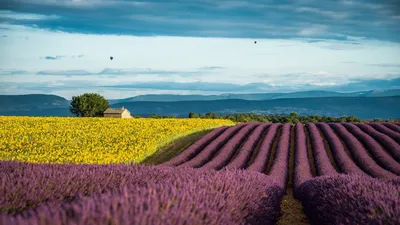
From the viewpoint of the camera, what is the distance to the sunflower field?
23234 millimetres

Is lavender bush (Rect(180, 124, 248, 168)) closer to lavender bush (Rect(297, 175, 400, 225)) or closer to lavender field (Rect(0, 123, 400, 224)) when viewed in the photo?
lavender field (Rect(0, 123, 400, 224))

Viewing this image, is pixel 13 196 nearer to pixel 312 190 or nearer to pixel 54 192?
pixel 54 192

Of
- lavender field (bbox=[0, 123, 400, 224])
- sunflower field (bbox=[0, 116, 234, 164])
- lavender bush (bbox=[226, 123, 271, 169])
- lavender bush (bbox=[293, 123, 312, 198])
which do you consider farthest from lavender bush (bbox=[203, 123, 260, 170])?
lavender field (bbox=[0, 123, 400, 224])

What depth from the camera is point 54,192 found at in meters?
7.64

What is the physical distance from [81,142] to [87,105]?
193 feet

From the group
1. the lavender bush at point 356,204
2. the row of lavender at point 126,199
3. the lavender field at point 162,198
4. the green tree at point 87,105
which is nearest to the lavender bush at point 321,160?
the lavender field at point 162,198

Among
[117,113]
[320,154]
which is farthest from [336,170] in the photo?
[117,113]

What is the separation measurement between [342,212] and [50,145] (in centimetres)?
2317

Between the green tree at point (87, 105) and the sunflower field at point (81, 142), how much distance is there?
45298mm

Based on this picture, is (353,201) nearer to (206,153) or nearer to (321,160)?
(321,160)

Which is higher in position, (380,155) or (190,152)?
(380,155)

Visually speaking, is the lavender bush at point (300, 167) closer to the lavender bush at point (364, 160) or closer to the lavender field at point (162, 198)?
→ the lavender field at point (162, 198)

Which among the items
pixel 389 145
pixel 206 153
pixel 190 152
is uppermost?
pixel 389 145

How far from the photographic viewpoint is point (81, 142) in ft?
97.3
